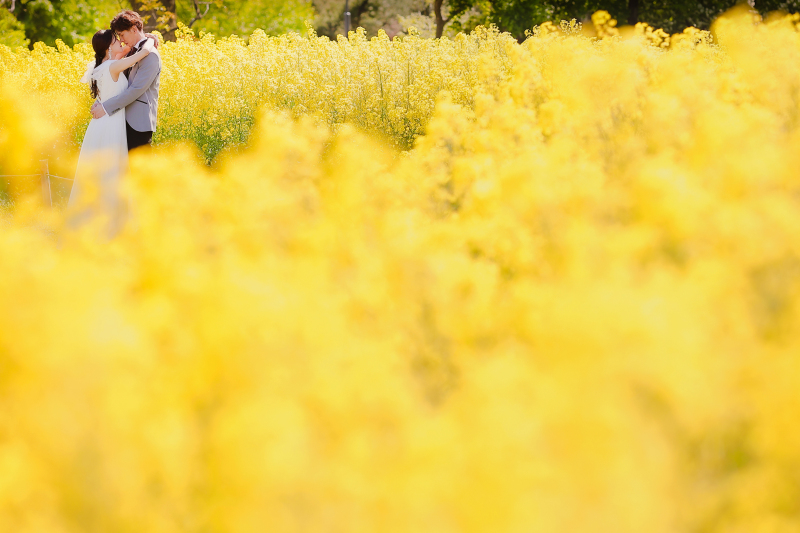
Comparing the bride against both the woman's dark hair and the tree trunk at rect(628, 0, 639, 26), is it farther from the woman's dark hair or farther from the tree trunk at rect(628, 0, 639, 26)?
the tree trunk at rect(628, 0, 639, 26)

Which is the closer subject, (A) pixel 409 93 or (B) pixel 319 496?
(B) pixel 319 496

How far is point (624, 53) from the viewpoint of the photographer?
18.7ft

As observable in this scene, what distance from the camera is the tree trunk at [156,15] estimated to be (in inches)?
535

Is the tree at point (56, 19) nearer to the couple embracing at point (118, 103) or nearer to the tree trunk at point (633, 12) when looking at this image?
the couple embracing at point (118, 103)

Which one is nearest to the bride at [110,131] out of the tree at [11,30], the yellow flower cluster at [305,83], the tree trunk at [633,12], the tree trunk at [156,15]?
the yellow flower cluster at [305,83]

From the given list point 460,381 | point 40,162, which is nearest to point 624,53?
point 460,381

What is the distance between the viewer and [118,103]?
5.77m

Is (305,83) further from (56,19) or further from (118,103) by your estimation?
(56,19)

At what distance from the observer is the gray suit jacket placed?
18.8 feet

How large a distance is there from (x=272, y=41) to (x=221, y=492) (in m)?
10.3

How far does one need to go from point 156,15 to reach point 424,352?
43.9ft

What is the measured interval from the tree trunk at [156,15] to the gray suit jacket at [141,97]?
8.27 meters

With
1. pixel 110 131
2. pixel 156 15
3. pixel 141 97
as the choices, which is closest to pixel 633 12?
pixel 156 15

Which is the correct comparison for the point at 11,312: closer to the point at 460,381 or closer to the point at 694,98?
the point at 460,381
